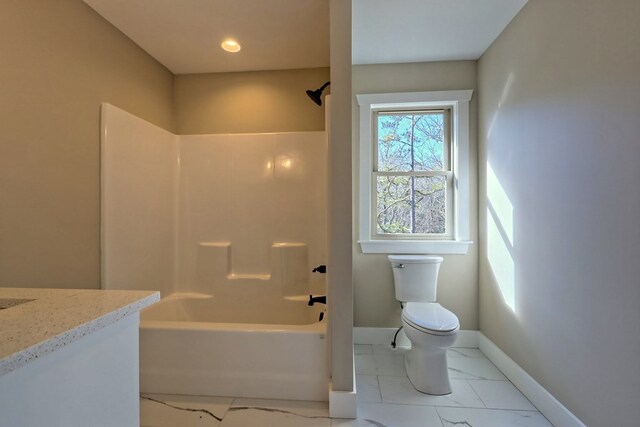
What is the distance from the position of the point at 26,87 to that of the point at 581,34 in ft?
8.56

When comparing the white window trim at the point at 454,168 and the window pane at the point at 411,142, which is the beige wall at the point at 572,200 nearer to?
the white window trim at the point at 454,168

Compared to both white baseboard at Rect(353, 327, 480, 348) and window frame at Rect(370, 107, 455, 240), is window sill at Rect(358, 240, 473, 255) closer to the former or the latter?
window frame at Rect(370, 107, 455, 240)

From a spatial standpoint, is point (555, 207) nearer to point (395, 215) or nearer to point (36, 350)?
point (395, 215)

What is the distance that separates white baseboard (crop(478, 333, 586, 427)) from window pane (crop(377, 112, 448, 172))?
4.87ft

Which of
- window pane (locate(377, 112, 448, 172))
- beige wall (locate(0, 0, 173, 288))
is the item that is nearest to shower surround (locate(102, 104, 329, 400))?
beige wall (locate(0, 0, 173, 288))

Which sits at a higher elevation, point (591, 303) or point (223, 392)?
point (591, 303)

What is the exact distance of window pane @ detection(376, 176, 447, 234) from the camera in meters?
2.43

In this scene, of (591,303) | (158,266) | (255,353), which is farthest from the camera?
(158,266)

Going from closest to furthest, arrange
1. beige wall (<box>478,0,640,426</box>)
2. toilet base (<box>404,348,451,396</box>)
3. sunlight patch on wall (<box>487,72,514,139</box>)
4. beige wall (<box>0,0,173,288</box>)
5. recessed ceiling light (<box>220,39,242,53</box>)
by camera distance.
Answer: beige wall (<box>478,0,640,426</box>), beige wall (<box>0,0,173,288</box>), toilet base (<box>404,348,451,396</box>), sunlight patch on wall (<box>487,72,514,139</box>), recessed ceiling light (<box>220,39,242,53</box>)

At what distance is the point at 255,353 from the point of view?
5.32ft

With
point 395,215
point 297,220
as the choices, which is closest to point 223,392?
point 297,220

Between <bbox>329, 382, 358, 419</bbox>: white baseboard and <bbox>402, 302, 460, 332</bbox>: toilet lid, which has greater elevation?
<bbox>402, 302, 460, 332</bbox>: toilet lid

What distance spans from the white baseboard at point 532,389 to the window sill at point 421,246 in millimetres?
725

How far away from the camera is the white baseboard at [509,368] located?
56.7 inches
